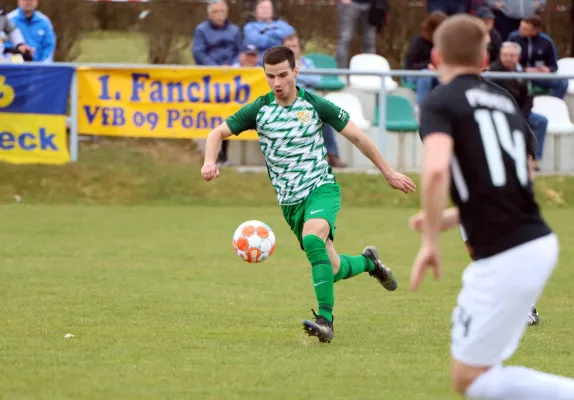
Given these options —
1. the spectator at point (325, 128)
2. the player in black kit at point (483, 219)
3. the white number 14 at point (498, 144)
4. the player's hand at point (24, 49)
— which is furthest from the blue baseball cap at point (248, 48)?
the white number 14 at point (498, 144)

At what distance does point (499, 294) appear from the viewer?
4.70m

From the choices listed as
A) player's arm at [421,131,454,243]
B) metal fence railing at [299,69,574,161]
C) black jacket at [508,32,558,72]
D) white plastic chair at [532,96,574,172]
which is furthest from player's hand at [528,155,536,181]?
white plastic chair at [532,96,574,172]

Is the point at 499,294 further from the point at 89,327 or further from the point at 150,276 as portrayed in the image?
the point at 150,276

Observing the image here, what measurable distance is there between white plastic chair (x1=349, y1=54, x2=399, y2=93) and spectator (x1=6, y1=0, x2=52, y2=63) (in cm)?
425

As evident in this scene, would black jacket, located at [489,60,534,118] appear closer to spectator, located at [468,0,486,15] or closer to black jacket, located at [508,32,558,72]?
black jacket, located at [508,32,558,72]

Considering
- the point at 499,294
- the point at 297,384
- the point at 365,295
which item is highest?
the point at 499,294

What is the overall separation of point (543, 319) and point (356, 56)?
992 cm

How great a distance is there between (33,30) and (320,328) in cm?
1003

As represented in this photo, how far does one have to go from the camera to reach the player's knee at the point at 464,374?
4738mm

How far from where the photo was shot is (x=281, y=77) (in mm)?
7879

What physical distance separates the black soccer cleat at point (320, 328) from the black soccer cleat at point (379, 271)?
1.13m

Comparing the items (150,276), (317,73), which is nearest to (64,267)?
(150,276)

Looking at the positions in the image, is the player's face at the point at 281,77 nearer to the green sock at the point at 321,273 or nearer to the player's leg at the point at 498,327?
the green sock at the point at 321,273

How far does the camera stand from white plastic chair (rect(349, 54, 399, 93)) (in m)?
17.0
